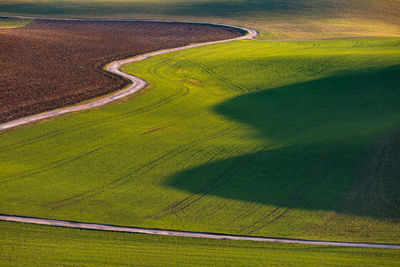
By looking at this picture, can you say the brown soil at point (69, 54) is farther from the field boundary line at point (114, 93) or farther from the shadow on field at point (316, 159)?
the shadow on field at point (316, 159)

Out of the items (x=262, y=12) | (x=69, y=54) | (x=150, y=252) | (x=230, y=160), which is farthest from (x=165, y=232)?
(x=262, y=12)

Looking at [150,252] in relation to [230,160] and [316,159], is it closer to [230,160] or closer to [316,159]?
[230,160]

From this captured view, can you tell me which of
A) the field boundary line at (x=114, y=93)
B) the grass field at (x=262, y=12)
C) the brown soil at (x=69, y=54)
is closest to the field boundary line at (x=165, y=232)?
the field boundary line at (x=114, y=93)

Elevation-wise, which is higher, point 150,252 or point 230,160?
point 230,160

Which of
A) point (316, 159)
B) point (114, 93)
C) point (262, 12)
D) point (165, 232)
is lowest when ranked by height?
point (165, 232)

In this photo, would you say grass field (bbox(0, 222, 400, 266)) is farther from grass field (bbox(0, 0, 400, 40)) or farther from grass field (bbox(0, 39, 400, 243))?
grass field (bbox(0, 0, 400, 40))

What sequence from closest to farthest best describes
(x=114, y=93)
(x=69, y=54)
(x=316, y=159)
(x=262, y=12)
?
(x=316, y=159) < (x=114, y=93) < (x=69, y=54) < (x=262, y=12)
